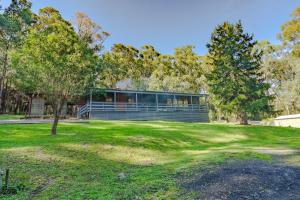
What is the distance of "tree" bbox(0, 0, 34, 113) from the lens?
1002cm

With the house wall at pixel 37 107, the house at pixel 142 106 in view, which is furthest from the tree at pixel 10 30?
the house at pixel 142 106

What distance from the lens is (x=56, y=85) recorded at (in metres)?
11.6

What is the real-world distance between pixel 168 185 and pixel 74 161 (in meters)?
3.68

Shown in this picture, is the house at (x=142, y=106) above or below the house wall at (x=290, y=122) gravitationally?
above

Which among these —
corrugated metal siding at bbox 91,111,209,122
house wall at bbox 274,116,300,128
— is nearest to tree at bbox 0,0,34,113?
corrugated metal siding at bbox 91,111,209,122

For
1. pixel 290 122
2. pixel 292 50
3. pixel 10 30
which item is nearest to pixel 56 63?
pixel 10 30

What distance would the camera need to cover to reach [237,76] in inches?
799

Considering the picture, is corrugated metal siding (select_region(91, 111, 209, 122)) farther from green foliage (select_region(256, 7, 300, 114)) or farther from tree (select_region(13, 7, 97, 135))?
tree (select_region(13, 7, 97, 135))

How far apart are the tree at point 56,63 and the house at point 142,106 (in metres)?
12.3

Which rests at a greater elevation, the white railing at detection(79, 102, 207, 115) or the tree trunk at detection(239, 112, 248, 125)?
the white railing at detection(79, 102, 207, 115)

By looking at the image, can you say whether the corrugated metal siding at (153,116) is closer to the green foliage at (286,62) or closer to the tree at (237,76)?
the tree at (237,76)

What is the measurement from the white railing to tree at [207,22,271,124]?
31.7 feet

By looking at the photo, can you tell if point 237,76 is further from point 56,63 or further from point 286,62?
point 286,62

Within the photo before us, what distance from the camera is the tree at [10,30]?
1002cm
